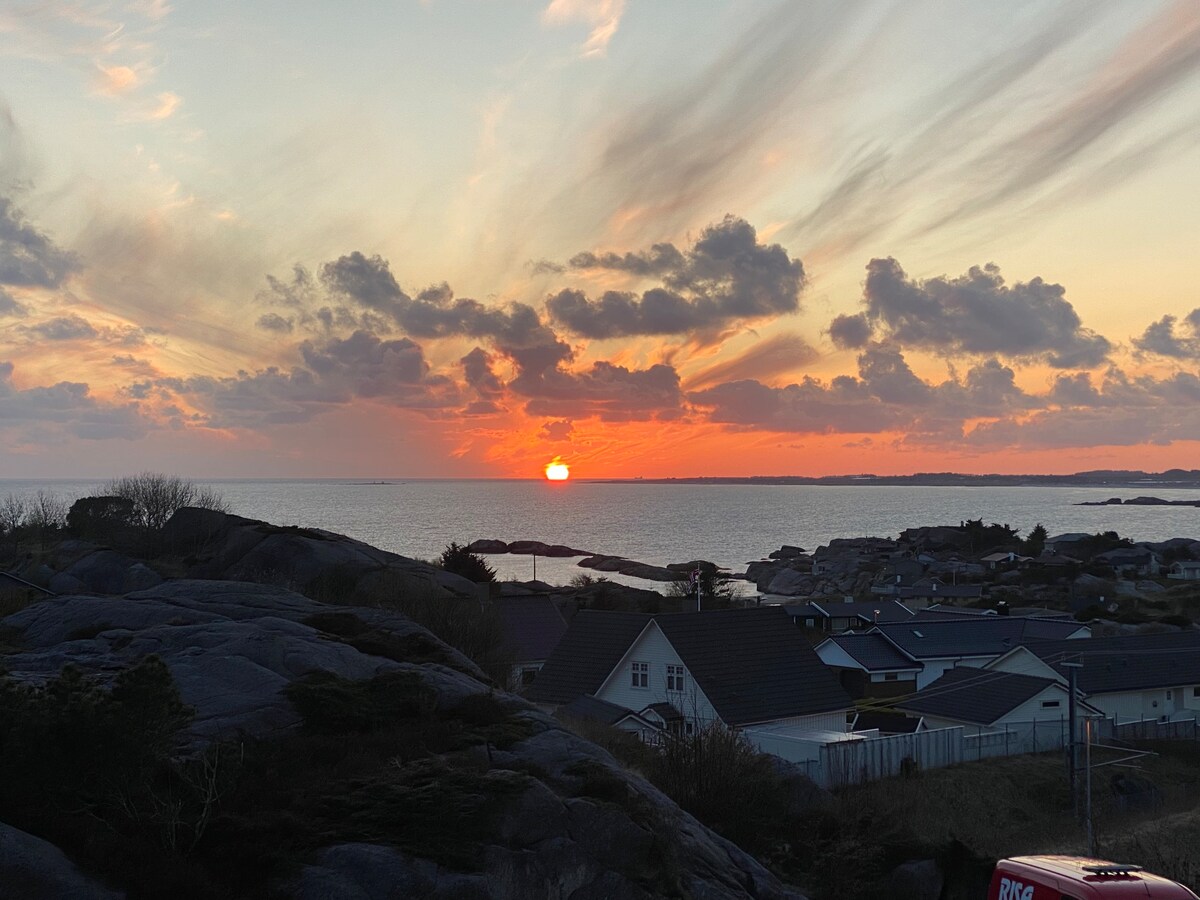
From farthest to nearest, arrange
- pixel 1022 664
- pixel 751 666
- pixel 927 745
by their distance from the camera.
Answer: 1. pixel 1022 664
2. pixel 751 666
3. pixel 927 745

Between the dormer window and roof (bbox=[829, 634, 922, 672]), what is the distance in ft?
70.5

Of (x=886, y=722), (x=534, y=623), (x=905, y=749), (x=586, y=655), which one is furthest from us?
(x=534, y=623)

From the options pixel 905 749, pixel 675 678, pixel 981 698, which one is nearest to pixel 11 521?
pixel 675 678

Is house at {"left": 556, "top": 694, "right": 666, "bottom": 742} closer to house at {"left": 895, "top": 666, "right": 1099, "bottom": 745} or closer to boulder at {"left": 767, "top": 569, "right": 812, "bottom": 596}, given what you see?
house at {"left": 895, "top": 666, "right": 1099, "bottom": 745}

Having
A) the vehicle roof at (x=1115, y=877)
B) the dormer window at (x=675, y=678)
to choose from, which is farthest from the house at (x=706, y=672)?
the vehicle roof at (x=1115, y=877)

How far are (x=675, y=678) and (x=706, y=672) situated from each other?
164 centimetres

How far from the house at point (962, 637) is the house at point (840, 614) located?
52.0 ft

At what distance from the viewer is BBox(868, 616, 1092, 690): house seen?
64.3 metres

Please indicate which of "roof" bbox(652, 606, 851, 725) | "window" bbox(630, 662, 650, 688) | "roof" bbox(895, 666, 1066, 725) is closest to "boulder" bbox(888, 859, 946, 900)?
"roof" bbox(652, 606, 851, 725)

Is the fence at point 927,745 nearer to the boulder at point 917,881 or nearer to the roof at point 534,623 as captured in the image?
the boulder at point 917,881

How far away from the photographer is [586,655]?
5022 cm

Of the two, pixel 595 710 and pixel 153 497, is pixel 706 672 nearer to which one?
pixel 595 710

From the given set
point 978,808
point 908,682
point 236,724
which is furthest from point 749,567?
point 236,724

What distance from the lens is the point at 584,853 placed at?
15242 mm
